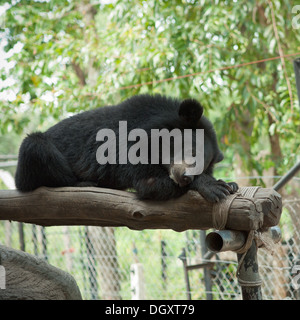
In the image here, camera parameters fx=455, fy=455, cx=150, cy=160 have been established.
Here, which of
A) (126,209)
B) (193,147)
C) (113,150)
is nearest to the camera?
(126,209)

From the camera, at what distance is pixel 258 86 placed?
4582mm

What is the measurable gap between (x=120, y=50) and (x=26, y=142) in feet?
8.18

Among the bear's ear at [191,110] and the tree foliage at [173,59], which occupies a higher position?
the tree foliage at [173,59]

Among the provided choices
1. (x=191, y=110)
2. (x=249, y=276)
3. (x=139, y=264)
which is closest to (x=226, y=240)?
(x=249, y=276)

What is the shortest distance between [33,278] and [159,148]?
1008 millimetres

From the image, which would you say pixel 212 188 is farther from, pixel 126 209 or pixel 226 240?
pixel 126 209

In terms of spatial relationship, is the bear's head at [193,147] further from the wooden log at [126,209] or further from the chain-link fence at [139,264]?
the chain-link fence at [139,264]

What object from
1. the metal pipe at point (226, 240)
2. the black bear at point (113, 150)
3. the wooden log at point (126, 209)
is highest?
the black bear at point (113, 150)

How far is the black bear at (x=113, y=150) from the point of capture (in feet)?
8.12

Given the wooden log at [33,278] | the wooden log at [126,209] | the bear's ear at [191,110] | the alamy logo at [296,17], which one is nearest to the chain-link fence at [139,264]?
the alamy logo at [296,17]

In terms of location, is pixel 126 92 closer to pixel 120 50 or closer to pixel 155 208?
pixel 120 50

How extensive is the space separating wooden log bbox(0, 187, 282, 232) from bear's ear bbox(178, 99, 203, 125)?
0.52 m

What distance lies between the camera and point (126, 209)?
229 cm

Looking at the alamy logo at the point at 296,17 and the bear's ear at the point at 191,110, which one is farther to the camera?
the alamy logo at the point at 296,17
